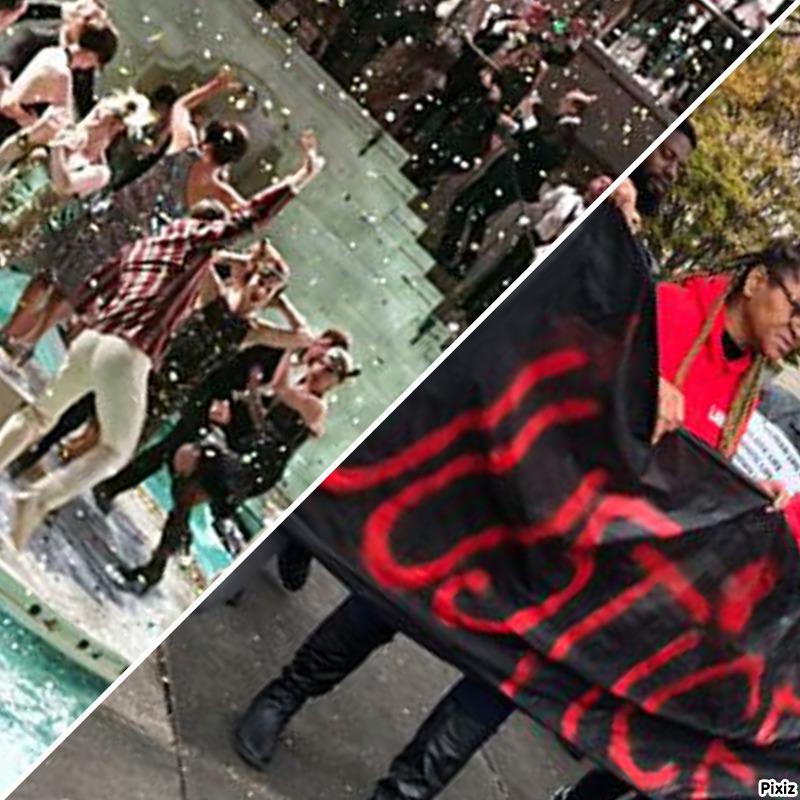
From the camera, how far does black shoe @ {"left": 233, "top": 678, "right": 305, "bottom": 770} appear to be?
2.27 meters

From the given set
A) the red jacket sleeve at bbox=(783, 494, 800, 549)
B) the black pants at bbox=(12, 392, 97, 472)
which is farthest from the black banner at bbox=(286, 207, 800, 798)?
the black pants at bbox=(12, 392, 97, 472)

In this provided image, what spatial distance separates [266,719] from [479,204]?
3.77 ft

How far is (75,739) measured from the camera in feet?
6.96

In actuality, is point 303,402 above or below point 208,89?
below

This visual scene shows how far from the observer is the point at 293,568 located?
91.7 inches

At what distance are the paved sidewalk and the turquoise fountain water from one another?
2.02ft

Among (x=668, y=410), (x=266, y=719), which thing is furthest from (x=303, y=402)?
(x=266, y=719)

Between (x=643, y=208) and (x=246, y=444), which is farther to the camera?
(x=643, y=208)

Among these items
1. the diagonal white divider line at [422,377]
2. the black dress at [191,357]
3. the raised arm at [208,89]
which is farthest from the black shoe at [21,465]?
the raised arm at [208,89]

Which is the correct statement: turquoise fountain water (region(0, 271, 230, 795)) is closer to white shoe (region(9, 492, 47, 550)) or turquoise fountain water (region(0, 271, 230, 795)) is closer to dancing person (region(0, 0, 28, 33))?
white shoe (region(9, 492, 47, 550))

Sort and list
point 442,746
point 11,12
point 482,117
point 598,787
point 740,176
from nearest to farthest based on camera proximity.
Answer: point 11,12
point 482,117
point 740,176
point 442,746
point 598,787

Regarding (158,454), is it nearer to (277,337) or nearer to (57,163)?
(277,337)

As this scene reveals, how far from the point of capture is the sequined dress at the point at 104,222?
134 centimetres

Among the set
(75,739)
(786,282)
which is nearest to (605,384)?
(786,282)
